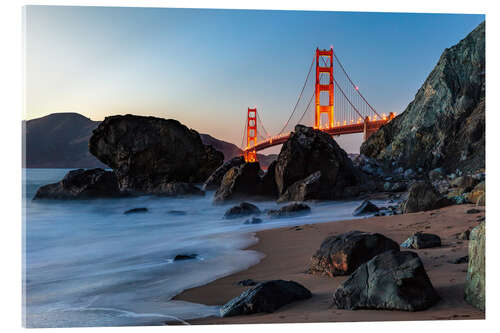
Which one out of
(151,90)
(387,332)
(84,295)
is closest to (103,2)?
(151,90)

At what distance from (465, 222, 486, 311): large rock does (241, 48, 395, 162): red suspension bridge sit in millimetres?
2496

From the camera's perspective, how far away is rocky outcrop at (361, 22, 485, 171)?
15.6 feet

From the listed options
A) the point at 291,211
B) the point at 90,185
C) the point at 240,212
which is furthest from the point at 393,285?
the point at 90,185

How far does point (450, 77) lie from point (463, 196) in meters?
1.73

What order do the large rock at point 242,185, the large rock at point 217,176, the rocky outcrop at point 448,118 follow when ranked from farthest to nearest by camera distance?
the large rock at point 217,176, the large rock at point 242,185, the rocky outcrop at point 448,118

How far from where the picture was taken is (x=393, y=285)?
7.18ft

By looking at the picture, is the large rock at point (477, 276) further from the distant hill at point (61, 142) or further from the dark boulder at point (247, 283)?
the distant hill at point (61, 142)

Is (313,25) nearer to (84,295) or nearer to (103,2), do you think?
(103,2)

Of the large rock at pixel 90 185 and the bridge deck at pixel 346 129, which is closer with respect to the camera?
the bridge deck at pixel 346 129

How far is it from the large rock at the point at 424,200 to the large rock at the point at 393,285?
2.51 meters

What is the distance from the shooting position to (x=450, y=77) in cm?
539

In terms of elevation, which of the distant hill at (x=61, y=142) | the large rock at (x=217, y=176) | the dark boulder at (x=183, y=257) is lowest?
the dark boulder at (x=183, y=257)

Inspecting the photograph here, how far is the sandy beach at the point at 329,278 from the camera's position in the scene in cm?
228

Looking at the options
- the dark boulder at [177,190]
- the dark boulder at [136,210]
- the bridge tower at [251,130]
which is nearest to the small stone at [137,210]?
the dark boulder at [136,210]
